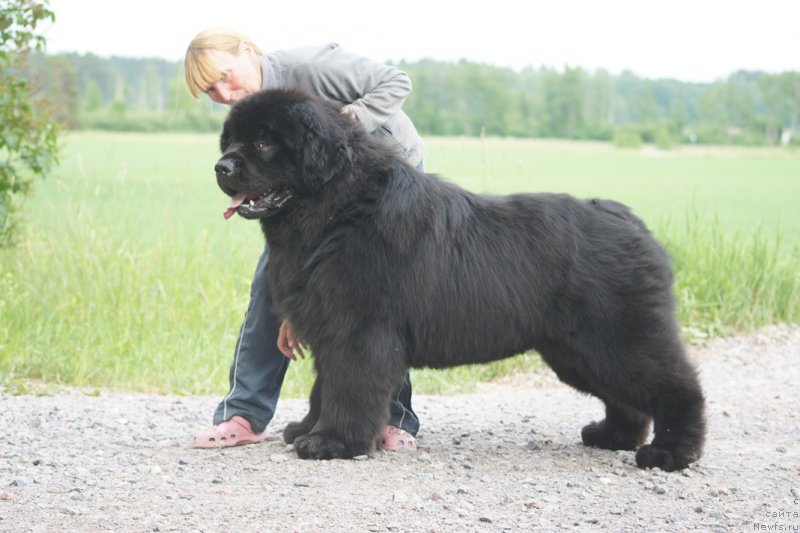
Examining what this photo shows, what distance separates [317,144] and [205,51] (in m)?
0.85

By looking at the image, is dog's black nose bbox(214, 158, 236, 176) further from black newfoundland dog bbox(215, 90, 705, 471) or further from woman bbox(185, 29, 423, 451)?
woman bbox(185, 29, 423, 451)

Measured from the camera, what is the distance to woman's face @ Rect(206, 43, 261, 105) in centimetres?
467

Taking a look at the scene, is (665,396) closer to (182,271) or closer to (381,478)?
(381,478)

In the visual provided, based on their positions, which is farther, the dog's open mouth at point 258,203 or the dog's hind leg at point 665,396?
the dog's hind leg at point 665,396

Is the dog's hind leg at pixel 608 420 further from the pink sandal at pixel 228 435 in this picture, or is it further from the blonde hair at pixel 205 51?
the blonde hair at pixel 205 51

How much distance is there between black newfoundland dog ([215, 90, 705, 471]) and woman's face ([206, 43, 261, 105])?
381 millimetres

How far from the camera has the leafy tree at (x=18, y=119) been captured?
7.84 metres

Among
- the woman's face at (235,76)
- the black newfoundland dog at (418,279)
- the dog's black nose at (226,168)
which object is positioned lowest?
the black newfoundland dog at (418,279)

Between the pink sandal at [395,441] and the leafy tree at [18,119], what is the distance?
187 inches

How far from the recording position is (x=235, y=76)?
4715 millimetres

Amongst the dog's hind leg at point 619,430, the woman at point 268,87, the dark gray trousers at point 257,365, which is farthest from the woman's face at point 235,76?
the dog's hind leg at point 619,430

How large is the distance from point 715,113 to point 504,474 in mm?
14036

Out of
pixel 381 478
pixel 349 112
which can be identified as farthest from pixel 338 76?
pixel 381 478

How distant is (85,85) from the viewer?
24969mm
